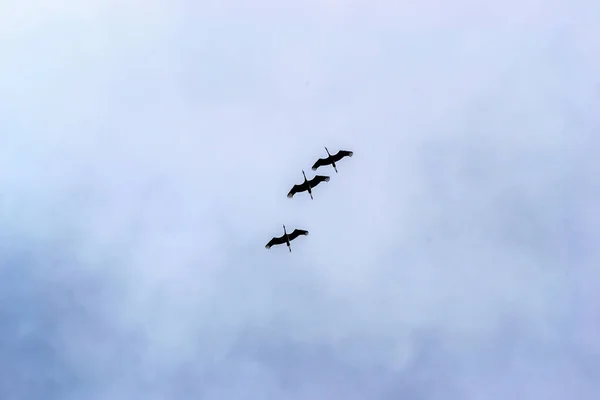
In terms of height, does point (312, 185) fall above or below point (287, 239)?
above

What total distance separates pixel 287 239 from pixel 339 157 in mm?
20317

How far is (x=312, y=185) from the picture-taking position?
115 meters

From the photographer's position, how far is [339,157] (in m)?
113

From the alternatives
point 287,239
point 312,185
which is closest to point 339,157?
point 312,185

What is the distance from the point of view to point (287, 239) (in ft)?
376

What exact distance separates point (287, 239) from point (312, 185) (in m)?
12.5

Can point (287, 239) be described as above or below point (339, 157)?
below

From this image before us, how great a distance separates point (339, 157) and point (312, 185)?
27.2 ft

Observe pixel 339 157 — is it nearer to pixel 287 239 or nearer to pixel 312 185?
pixel 312 185
